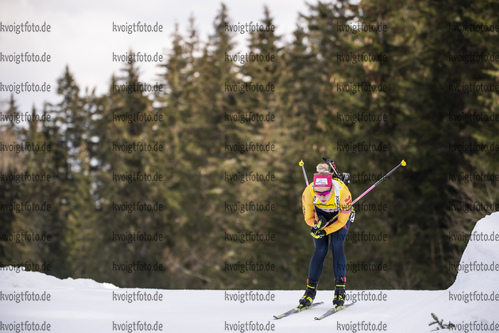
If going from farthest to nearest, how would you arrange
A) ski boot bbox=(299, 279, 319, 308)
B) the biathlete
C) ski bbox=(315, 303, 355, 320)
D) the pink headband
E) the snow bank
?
the snow bank → ski boot bbox=(299, 279, 319, 308) → the biathlete → the pink headband → ski bbox=(315, 303, 355, 320)

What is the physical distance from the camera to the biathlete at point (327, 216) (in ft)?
29.5

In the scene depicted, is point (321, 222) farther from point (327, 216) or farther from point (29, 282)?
point (29, 282)

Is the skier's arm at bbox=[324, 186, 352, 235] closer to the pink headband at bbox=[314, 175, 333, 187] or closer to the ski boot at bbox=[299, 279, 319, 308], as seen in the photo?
the pink headband at bbox=[314, 175, 333, 187]

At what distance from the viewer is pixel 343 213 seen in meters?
9.05

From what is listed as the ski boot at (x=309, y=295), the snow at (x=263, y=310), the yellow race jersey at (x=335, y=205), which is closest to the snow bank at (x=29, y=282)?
the snow at (x=263, y=310)

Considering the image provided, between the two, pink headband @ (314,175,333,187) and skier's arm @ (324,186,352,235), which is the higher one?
pink headband @ (314,175,333,187)

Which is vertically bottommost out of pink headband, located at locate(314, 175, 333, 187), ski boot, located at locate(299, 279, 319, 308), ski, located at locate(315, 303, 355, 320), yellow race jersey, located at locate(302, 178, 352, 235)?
ski, located at locate(315, 303, 355, 320)

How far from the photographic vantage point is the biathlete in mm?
8992

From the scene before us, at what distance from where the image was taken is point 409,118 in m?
28.4

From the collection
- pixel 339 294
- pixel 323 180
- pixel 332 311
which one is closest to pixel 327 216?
pixel 323 180

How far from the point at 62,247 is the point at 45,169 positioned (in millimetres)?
7308

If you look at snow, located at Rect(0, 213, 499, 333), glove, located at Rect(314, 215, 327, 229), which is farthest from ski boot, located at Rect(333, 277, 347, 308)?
glove, located at Rect(314, 215, 327, 229)

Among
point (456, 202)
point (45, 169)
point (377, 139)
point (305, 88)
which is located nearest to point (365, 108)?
point (377, 139)

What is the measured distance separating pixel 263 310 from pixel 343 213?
6.39 feet
